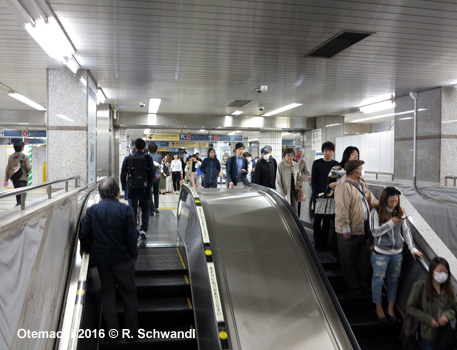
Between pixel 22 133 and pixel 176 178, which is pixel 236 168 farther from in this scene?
pixel 22 133

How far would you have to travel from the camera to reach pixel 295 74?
27.8 ft

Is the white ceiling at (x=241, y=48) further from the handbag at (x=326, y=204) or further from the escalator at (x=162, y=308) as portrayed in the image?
the escalator at (x=162, y=308)

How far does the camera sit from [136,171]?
664 cm

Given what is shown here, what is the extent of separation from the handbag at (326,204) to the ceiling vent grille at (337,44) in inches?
90.1

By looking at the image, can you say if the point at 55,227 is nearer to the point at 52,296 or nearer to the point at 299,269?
the point at 52,296

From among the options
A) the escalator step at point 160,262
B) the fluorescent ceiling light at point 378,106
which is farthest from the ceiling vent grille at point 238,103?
the escalator step at point 160,262

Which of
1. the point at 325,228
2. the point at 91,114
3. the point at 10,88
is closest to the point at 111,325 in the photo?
the point at 325,228

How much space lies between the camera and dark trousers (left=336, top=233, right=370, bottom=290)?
5133 millimetres

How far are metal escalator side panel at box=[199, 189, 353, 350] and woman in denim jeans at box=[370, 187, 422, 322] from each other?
0.80 m

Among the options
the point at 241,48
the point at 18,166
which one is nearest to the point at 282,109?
the point at 241,48

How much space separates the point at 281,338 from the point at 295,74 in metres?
5.98

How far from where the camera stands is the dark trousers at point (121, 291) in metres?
4.48

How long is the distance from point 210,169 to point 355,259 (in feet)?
18.0

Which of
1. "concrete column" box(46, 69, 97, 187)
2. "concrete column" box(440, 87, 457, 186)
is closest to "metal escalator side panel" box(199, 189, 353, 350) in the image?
"concrete column" box(46, 69, 97, 187)
